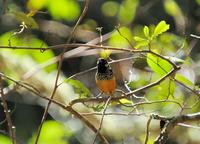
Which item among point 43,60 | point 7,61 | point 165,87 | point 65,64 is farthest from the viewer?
point 65,64

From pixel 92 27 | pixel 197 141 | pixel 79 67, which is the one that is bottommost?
pixel 197 141

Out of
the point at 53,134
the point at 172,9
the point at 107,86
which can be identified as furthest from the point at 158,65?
the point at 172,9

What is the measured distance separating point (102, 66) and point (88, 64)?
1.24 meters

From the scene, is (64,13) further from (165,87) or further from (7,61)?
(165,87)

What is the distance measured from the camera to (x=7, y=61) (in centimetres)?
207

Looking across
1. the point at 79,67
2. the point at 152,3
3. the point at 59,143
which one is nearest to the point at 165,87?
the point at 59,143

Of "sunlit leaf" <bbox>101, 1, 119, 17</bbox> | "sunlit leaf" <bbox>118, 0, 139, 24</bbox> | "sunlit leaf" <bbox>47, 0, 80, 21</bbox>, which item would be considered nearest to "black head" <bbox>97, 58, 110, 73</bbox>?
"sunlit leaf" <bbox>47, 0, 80, 21</bbox>

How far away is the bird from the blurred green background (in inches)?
1.7

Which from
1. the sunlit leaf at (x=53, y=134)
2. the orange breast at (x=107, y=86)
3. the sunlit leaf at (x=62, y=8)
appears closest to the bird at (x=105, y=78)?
the orange breast at (x=107, y=86)

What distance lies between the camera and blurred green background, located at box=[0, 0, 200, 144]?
→ 162cm

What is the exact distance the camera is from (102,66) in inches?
60.9

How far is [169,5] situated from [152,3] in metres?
0.37

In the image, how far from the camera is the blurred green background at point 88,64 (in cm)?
162

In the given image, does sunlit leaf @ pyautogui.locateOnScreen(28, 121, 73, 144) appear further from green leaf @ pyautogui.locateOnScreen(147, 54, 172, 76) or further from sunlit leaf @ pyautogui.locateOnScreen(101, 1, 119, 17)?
sunlit leaf @ pyautogui.locateOnScreen(101, 1, 119, 17)
